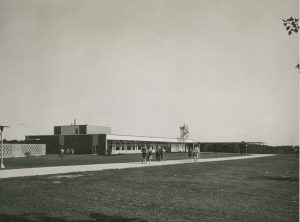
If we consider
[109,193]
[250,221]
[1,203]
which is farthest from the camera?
[109,193]

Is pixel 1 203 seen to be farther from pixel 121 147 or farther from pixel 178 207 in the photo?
pixel 121 147

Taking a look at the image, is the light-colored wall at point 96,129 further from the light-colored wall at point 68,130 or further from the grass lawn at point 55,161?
the grass lawn at point 55,161

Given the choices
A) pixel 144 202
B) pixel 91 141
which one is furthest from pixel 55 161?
pixel 91 141

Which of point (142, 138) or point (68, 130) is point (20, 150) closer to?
point (142, 138)

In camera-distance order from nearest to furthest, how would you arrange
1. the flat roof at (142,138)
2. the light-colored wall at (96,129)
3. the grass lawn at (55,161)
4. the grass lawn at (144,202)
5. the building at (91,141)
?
1. the grass lawn at (144,202)
2. the grass lawn at (55,161)
3. the building at (91,141)
4. the flat roof at (142,138)
5. the light-colored wall at (96,129)

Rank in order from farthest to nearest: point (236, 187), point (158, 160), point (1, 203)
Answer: point (158, 160)
point (236, 187)
point (1, 203)

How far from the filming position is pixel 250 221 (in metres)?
7.89

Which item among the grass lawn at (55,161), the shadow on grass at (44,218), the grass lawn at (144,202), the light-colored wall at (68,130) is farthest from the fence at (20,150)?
the shadow on grass at (44,218)

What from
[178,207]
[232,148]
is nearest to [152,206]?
[178,207]

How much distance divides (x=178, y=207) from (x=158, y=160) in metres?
27.1

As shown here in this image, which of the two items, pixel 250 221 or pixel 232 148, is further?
pixel 232 148

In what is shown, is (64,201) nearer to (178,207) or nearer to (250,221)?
(178,207)

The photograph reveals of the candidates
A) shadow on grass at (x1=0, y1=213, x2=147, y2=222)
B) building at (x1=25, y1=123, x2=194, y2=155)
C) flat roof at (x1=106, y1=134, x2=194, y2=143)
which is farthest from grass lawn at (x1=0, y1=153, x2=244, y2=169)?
flat roof at (x1=106, y1=134, x2=194, y2=143)

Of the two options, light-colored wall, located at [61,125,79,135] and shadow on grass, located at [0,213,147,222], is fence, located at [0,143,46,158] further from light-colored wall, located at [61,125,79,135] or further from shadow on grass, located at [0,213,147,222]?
shadow on grass, located at [0,213,147,222]
